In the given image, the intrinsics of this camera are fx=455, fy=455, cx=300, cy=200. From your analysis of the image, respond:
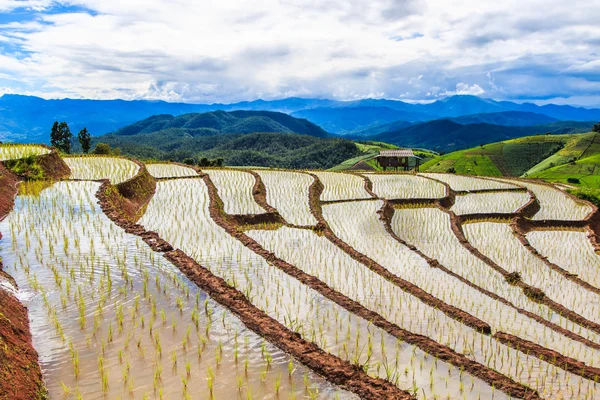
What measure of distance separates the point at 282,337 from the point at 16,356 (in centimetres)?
335

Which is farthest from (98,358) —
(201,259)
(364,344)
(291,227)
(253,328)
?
(291,227)

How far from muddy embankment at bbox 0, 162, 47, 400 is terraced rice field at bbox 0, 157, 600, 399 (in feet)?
0.54

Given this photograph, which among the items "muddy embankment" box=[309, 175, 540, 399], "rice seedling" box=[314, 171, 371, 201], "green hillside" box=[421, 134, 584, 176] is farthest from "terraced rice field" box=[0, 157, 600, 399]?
"green hillside" box=[421, 134, 584, 176]

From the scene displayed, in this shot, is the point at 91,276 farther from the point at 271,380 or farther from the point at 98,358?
the point at 271,380

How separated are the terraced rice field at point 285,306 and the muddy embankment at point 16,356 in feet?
0.54

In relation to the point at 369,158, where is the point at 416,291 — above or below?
below

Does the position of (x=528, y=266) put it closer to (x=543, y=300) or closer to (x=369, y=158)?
(x=543, y=300)

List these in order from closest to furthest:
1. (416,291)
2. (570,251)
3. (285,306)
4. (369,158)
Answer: (285,306) < (416,291) < (570,251) < (369,158)

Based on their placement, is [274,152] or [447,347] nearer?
[447,347]

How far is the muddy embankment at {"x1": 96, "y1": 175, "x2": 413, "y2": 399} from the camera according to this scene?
549cm

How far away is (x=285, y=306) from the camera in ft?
26.0

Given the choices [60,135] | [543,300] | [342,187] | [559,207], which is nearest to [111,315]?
[543,300]

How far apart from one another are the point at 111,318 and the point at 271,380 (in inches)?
109

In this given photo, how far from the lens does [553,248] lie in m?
16.9
